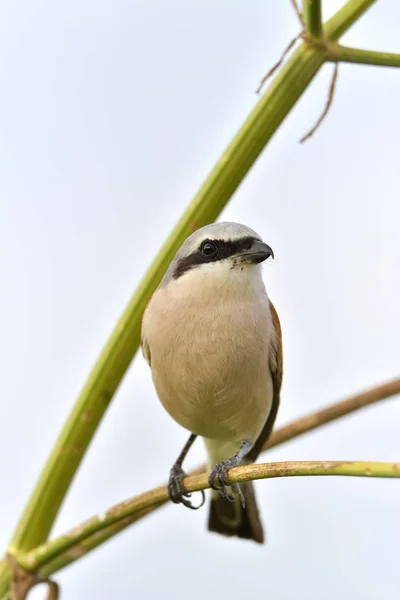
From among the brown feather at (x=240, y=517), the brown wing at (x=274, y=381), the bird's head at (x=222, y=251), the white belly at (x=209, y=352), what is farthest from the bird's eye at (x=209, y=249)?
the brown feather at (x=240, y=517)

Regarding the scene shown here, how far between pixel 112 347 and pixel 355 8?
1.14 m

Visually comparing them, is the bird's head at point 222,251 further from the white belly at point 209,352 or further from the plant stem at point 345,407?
the plant stem at point 345,407

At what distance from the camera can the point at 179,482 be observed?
2.68 metres

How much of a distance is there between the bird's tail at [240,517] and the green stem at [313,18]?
1.74 metres

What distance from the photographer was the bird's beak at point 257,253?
227 centimetres

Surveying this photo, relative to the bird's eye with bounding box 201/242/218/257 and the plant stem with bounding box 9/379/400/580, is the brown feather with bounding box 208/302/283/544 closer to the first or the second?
the plant stem with bounding box 9/379/400/580

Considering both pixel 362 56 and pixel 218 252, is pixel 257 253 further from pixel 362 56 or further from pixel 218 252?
pixel 362 56

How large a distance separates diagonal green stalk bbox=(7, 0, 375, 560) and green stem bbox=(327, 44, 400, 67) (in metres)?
0.03

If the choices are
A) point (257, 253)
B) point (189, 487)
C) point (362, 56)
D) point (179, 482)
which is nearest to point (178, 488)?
point (179, 482)

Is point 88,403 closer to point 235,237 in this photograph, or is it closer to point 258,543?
point 235,237

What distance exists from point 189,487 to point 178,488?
0.61 metres

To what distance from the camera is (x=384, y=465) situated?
1.30 metres

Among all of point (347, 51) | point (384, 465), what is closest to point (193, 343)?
point (347, 51)

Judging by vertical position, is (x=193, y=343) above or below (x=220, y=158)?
below
